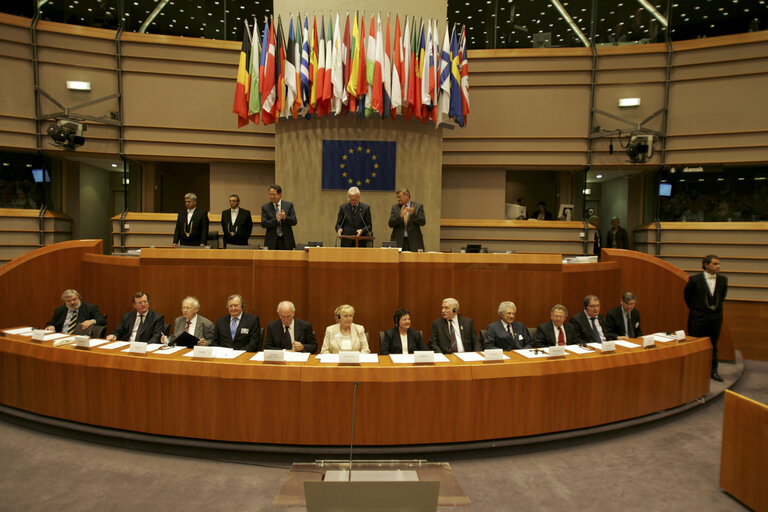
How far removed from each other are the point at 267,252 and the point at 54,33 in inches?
249

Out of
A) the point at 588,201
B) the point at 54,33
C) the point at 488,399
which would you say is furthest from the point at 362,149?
the point at 588,201

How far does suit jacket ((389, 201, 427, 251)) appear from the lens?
529 cm

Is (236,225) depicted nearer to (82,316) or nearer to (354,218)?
(354,218)

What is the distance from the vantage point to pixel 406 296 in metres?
4.77

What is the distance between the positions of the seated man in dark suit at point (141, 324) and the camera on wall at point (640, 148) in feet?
23.6

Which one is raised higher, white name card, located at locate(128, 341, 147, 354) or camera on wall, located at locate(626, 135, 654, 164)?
camera on wall, located at locate(626, 135, 654, 164)

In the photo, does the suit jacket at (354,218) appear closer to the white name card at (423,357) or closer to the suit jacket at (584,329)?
the white name card at (423,357)

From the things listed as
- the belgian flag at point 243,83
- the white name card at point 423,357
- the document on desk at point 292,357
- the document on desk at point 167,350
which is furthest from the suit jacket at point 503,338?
the belgian flag at point 243,83

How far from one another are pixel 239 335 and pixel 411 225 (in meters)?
2.30

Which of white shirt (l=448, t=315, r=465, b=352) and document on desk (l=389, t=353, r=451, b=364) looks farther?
white shirt (l=448, t=315, r=465, b=352)

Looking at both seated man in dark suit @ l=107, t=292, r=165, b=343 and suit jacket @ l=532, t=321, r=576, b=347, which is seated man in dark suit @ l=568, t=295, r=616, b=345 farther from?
A: seated man in dark suit @ l=107, t=292, r=165, b=343

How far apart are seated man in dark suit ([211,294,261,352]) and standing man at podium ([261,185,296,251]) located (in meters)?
1.14

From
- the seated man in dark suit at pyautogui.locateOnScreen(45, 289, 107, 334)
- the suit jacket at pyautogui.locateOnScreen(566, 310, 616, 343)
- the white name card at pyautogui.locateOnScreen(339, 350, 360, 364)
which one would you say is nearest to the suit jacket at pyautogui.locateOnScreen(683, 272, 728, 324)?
the suit jacket at pyautogui.locateOnScreen(566, 310, 616, 343)

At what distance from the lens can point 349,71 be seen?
633 centimetres
